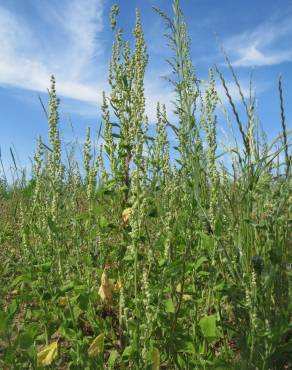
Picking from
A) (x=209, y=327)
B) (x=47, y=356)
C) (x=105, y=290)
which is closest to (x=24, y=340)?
(x=47, y=356)

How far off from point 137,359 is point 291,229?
103cm

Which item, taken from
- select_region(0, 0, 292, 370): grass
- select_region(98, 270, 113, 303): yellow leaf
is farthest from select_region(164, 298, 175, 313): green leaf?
select_region(98, 270, 113, 303): yellow leaf

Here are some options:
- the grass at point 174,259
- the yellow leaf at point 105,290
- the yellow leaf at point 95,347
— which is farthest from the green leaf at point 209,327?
the yellow leaf at point 105,290

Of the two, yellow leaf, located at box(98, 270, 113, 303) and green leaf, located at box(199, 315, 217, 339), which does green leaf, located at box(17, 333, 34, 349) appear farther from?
green leaf, located at box(199, 315, 217, 339)

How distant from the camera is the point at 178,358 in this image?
1960 mm

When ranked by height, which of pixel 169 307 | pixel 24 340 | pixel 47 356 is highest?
pixel 169 307

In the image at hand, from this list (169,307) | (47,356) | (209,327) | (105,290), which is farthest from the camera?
(105,290)

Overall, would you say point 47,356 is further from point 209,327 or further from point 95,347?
point 209,327

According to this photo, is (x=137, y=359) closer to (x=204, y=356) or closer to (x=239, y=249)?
(x=204, y=356)

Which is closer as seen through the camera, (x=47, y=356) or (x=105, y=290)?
(x=47, y=356)

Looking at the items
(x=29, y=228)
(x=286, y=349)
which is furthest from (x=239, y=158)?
(x=29, y=228)

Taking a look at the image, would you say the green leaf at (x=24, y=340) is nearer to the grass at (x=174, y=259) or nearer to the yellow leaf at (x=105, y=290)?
the grass at (x=174, y=259)

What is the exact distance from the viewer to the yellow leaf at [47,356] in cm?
206

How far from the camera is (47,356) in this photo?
2088 mm
